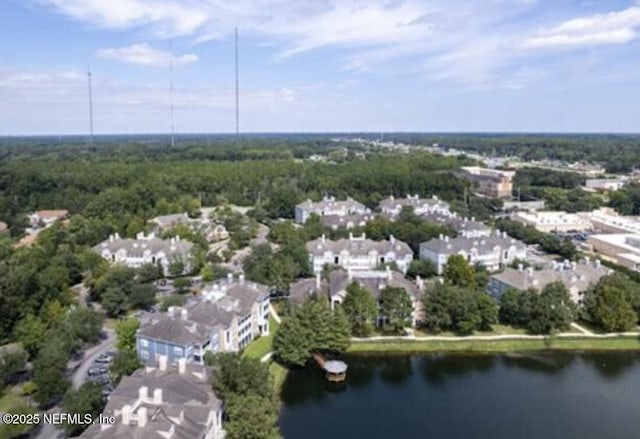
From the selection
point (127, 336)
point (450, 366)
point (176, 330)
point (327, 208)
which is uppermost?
point (327, 208)

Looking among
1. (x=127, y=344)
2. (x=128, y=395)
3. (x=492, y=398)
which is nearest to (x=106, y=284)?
(x=127, y=344)

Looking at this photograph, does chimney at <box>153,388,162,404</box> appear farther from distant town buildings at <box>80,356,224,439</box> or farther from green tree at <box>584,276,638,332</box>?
green tree at <box>584,276,638,332</box>

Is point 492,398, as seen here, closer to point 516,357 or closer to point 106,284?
point 516,357

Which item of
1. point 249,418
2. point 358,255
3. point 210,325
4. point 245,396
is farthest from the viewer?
point 358,255

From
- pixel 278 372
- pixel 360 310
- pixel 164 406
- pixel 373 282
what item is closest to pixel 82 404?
pixel 164 406

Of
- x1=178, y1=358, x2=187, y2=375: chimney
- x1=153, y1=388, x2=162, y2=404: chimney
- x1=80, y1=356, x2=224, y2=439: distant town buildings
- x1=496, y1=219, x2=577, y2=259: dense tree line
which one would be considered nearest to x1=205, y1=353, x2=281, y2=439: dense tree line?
x1=80, y1=356, x2=224, y2=439: distant town buildings

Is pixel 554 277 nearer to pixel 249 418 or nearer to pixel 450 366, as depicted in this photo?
pixel 450 366
